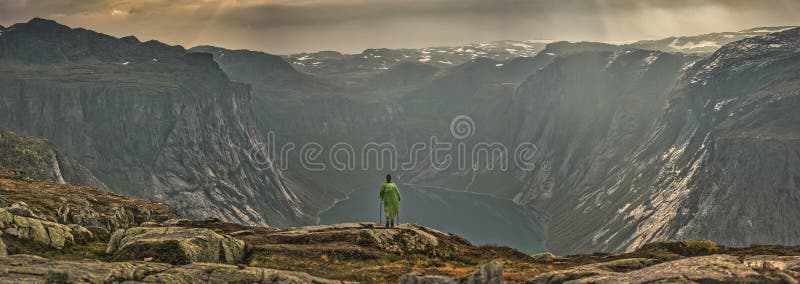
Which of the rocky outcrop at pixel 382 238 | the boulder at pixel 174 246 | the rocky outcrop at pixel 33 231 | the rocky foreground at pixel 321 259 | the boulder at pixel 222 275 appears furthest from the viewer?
the rocky outcrop at pixel 382 238

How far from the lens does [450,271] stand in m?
48.9

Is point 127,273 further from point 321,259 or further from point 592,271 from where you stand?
point 592,271

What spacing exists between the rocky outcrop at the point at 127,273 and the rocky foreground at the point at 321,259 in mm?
55

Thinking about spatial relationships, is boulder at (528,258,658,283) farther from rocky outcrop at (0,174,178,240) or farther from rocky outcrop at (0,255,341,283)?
rocky outcrop at (0,174,178,240)

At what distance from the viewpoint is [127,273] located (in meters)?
39.5

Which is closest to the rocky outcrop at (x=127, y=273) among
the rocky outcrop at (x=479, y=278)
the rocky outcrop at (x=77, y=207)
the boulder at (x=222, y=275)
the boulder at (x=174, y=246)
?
the boulder at (x=222, y=275)

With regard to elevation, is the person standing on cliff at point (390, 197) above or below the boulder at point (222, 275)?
above

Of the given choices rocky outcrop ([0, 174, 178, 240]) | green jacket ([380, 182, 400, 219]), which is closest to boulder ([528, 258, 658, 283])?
green jacket ([380, 182, 400, 219])

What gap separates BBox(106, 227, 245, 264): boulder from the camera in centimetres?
4528

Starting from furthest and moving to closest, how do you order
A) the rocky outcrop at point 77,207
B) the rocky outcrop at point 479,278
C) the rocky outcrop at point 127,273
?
Answer: the rocky outcrop at point 77,207
the rocky outcrop at point 479,278
the rocky outcrop at point 127,273

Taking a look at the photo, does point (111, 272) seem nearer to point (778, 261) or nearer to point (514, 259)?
point (514, 259)

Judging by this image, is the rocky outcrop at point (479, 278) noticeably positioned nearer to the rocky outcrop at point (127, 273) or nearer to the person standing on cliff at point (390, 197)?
the rocky outcrop at point (127, 273)

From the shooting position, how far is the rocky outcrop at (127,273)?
3728 cm

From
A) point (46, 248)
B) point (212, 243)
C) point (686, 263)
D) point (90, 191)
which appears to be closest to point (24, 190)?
point (90, 191)
